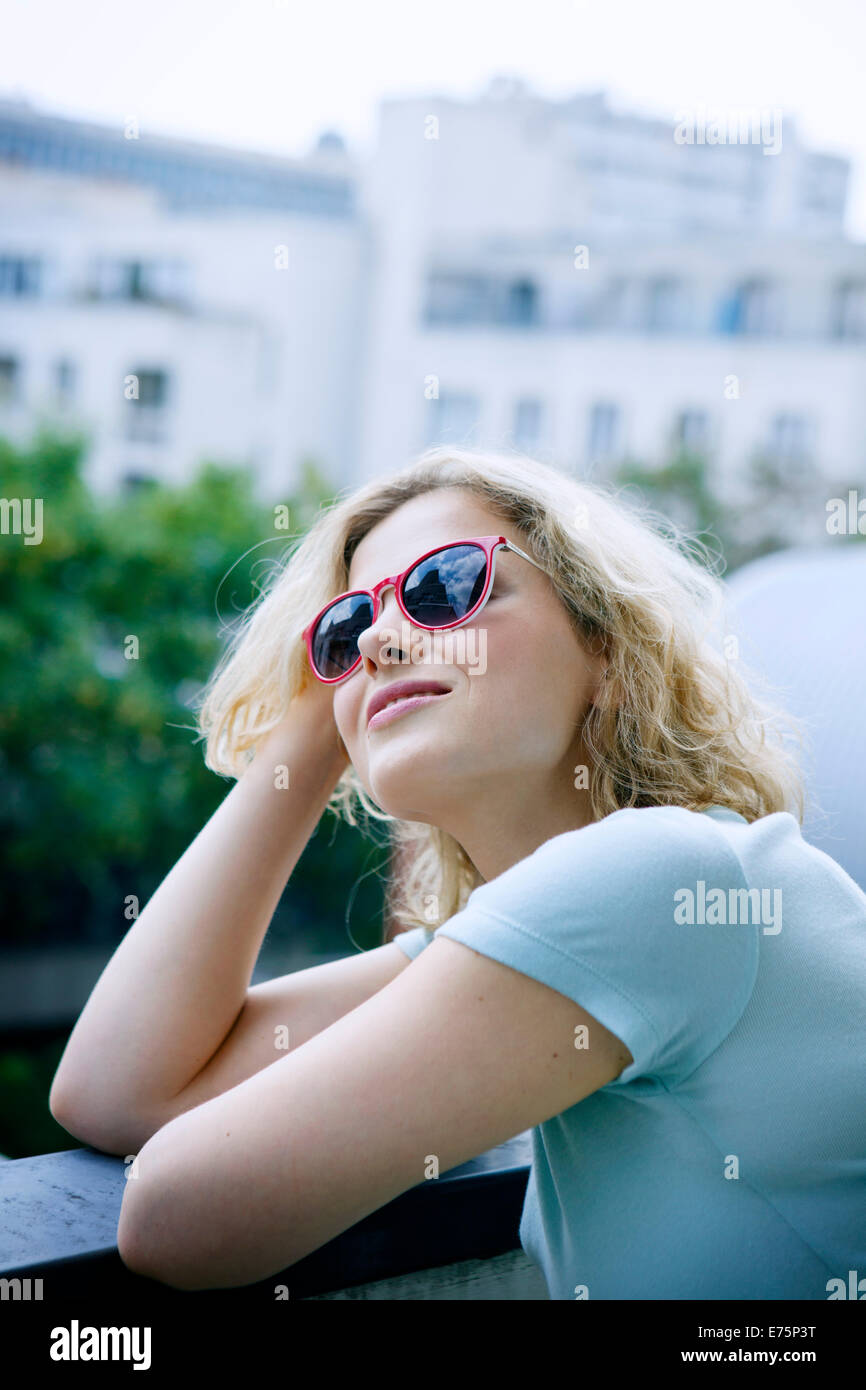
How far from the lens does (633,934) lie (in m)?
0.89

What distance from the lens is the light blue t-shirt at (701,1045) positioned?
34.9 inches

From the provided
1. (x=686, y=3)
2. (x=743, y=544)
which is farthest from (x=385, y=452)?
(x=686, y=3)

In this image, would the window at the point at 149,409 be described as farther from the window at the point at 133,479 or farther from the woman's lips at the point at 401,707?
the woman's lips at the point at 401,707

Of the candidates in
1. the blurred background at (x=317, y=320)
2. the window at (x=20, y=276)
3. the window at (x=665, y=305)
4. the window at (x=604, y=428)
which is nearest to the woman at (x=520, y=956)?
the blurred background at (x=317, y=320)

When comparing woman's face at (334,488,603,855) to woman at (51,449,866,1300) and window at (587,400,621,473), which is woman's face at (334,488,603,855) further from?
window at (587,400,621,473)

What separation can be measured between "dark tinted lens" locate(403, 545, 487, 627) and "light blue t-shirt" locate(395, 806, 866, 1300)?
0.31m

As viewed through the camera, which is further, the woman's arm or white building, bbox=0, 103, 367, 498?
white building, bbox=0, 103, 367, 498

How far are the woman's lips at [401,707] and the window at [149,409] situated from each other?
24.3 metres

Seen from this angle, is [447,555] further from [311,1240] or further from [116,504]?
[116,504]

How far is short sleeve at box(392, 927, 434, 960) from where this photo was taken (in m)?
1.39

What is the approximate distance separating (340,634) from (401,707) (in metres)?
0.20

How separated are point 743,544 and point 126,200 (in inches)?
622

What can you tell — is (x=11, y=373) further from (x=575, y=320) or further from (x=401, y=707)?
(x=401, y=707)

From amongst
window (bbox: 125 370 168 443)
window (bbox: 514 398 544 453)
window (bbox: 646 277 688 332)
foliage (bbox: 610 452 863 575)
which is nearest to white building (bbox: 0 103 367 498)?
window (bbox: 125 370 168 443)
